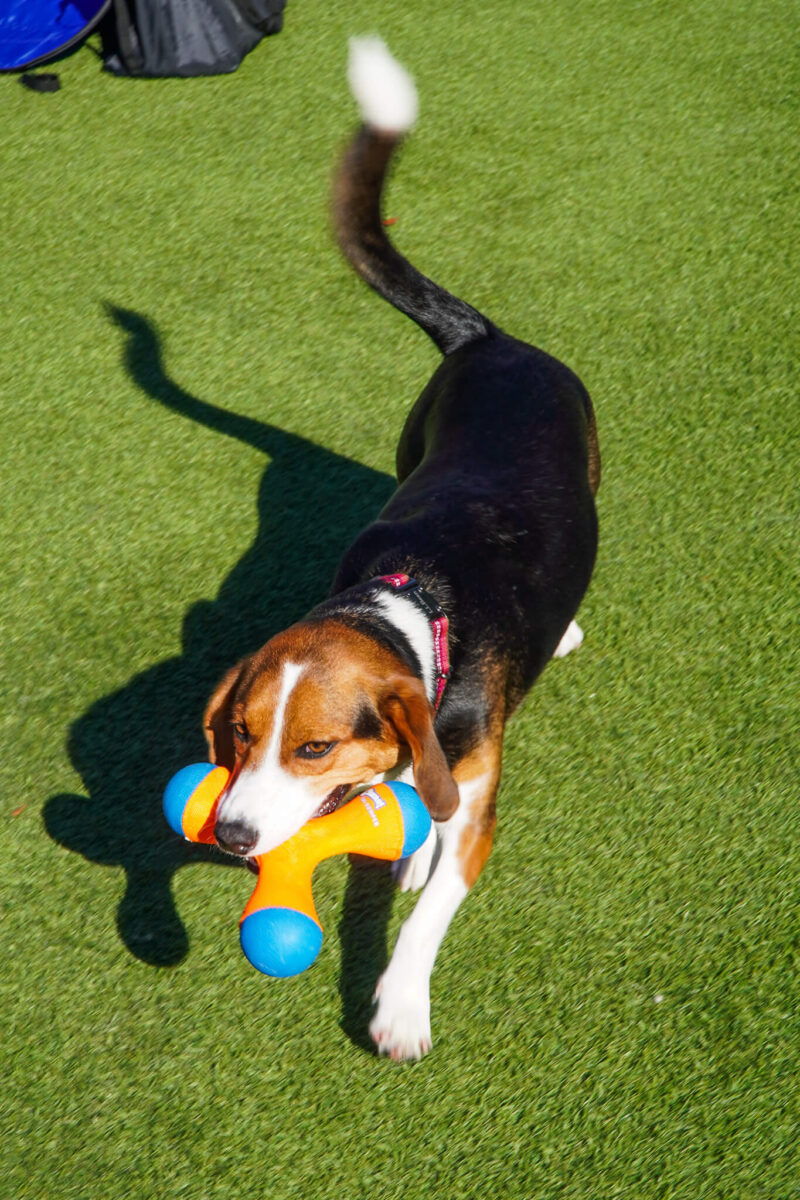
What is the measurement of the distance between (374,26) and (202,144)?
1.59 metres

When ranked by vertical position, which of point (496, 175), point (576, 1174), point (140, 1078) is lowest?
point (140, 1078)

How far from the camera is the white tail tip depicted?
3.19 m

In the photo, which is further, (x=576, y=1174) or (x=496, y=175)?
(x=496, y=175)

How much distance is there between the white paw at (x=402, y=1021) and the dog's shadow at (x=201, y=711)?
0.20 metres

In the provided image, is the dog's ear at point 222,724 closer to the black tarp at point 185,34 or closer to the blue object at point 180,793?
the blue object at point 180,793

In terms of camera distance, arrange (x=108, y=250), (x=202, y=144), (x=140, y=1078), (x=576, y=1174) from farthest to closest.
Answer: (x=202, y=144)
(x=108, y=250)
(x=140, y=1078)
(x=576, y=1174)

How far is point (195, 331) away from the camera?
4793 mm

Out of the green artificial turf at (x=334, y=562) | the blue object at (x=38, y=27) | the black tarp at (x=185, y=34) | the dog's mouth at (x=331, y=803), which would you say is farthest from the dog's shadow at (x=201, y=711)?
the blue object at (x=38, y=27)

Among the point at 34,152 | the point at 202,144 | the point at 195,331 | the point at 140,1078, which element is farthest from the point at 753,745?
the point at 34,152

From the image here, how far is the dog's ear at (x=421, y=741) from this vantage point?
232cm

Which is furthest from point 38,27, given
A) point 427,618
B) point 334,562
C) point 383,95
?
point 427,618

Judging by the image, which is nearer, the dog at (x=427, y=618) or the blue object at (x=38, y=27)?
the dog at (x=427, y=618)

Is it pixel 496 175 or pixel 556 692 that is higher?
pixel 496 175

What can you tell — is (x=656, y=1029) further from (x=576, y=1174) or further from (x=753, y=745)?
(x=753, y=745)
